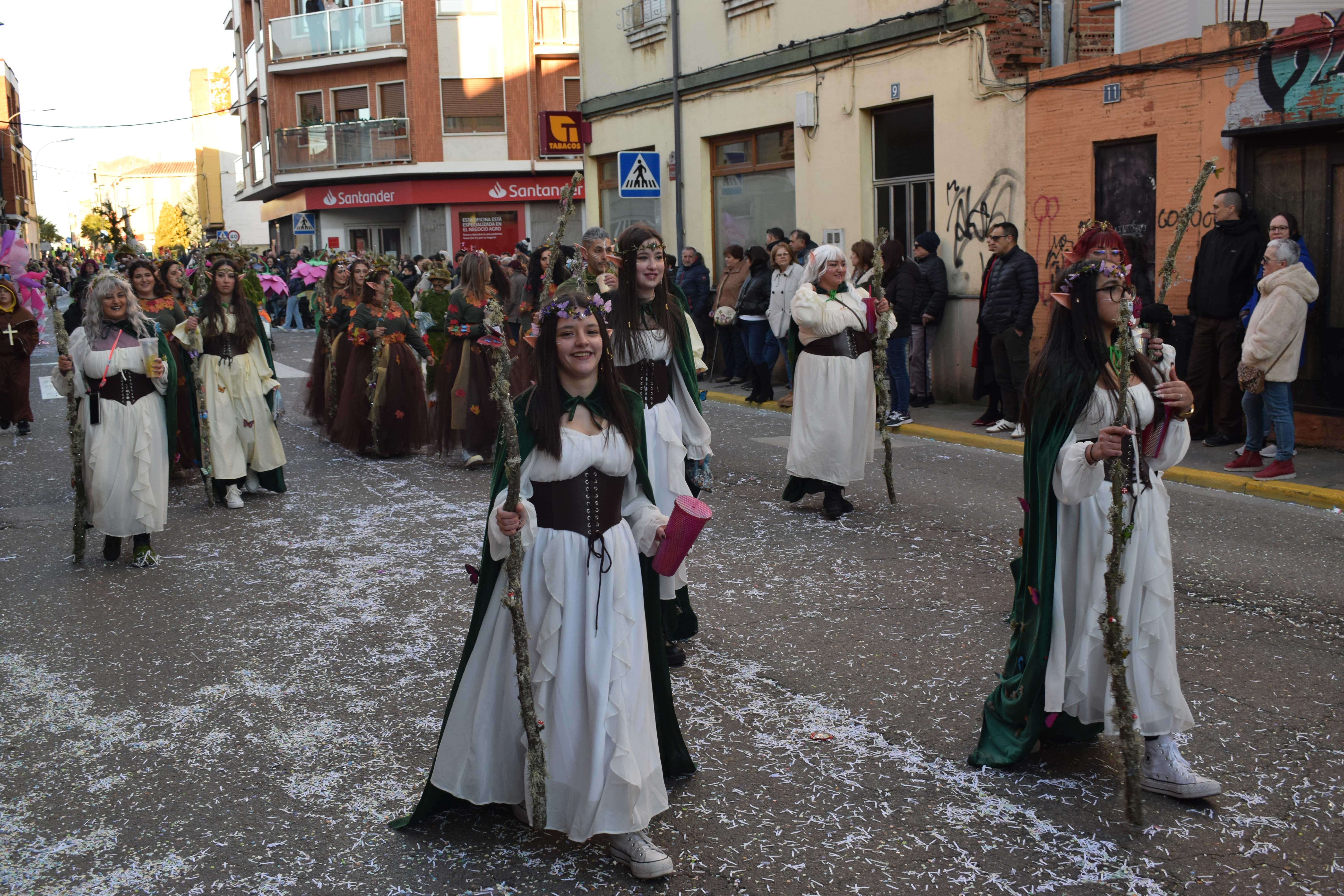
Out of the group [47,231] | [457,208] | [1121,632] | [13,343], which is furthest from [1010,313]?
[47,231]

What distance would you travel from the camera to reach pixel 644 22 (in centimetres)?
2088

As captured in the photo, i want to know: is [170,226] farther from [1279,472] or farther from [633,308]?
[633,308]

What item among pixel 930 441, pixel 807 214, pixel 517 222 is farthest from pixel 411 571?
pixel 517 222

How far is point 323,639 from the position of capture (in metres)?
6.34

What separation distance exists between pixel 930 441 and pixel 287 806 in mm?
9090

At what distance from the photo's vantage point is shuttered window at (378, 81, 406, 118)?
3981 cm

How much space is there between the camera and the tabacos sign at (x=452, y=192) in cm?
3938

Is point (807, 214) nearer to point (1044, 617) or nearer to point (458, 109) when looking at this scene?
point (1044, 617)

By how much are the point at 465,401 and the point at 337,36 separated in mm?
32197

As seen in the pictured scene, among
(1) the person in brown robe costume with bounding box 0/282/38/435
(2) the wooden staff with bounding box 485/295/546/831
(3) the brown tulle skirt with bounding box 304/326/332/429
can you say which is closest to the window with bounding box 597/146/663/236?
(3) the brown tulle skirt with bounding box 304/326/332/429

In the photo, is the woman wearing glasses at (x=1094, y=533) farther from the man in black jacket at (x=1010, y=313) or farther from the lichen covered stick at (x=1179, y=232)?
the man in black jacket at (x=1010, y=313)

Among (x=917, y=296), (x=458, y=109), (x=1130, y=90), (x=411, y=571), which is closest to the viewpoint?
(x=411, y=571)

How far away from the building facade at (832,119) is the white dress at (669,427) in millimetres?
8490

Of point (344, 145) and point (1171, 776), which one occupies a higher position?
point (344, 145)
